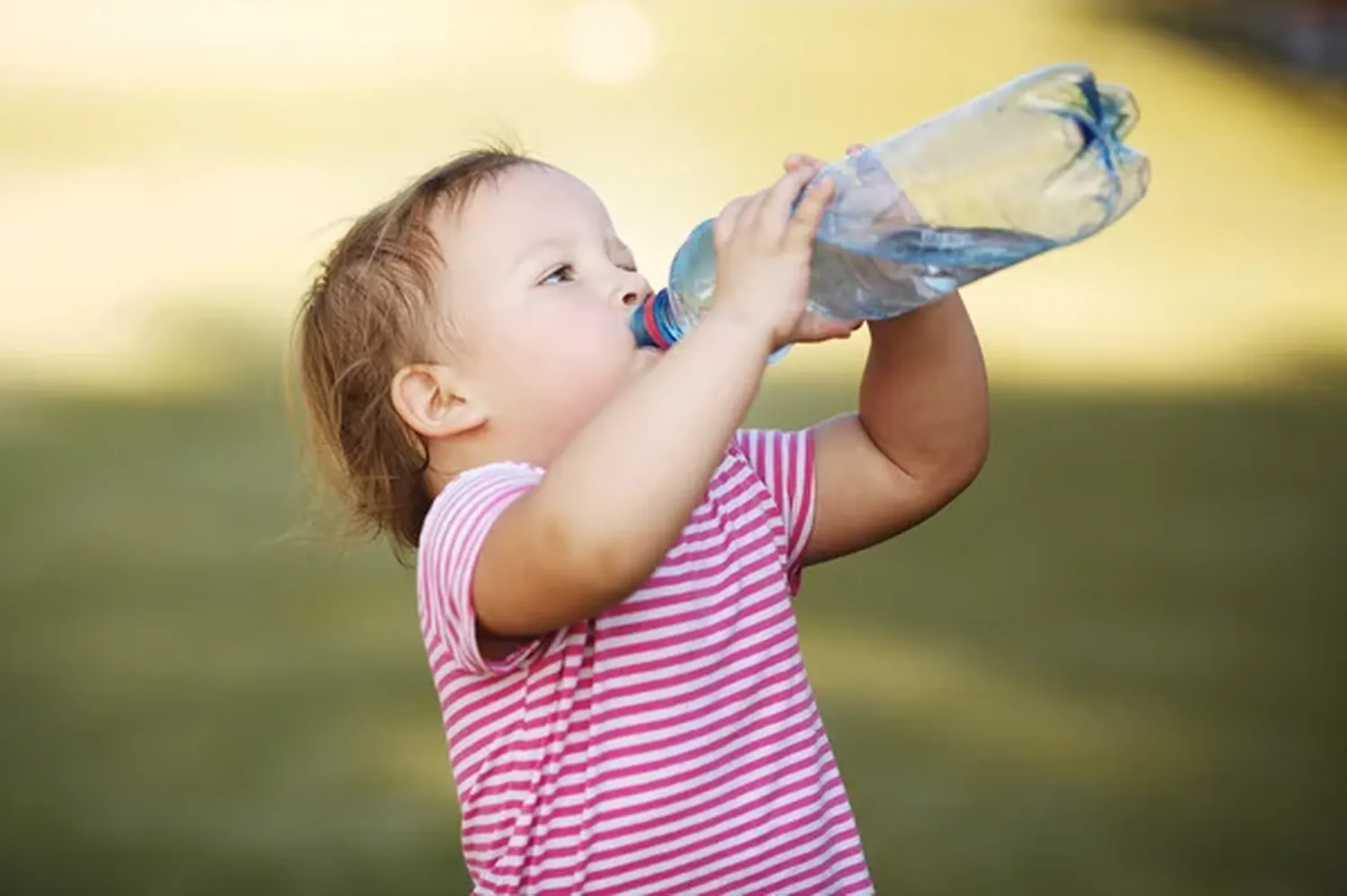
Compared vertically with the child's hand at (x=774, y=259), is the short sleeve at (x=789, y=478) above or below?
below

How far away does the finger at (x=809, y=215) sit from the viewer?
1.11m

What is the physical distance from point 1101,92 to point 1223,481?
160 centimetres

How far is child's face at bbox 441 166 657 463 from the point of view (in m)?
1.25

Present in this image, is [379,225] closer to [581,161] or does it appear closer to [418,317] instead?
[418,317]

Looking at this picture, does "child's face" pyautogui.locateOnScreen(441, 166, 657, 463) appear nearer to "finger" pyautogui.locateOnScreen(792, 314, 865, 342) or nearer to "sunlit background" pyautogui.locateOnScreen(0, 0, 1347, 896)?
"finger" pyautogui.locateOnScreen(792, 314, 865, 342)

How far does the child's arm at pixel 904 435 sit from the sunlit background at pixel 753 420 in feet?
2.01

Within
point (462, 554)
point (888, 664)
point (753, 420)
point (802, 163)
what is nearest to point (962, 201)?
point (802, 163)

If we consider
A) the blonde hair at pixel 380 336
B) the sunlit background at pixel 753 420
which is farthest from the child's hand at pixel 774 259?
the sunlit background at pixel 753 420

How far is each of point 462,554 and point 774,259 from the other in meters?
0.22

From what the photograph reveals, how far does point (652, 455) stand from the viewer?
3.51 feet

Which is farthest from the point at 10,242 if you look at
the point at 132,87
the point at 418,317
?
the point at 418,317

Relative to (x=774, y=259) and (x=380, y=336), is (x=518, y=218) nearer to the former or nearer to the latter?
(x=380, y=336)

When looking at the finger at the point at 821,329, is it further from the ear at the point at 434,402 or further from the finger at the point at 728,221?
the ear at the point at 434,402

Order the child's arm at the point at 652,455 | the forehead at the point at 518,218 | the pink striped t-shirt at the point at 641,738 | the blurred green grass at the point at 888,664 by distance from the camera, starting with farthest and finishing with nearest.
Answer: the blurred green grass at the point at 888,664
the forehead at the point at 518,218
the pink striped t-shirt at the point at 641,738
the child's arm at the point at 652,455
